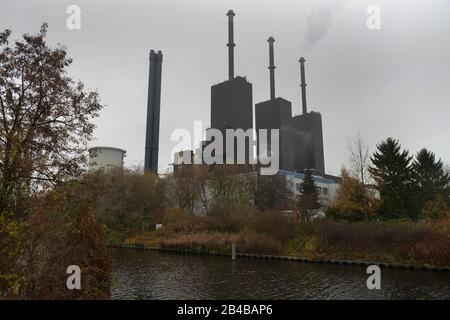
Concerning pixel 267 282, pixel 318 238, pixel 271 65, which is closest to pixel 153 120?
pixel 271 65

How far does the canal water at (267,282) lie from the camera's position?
1681cm

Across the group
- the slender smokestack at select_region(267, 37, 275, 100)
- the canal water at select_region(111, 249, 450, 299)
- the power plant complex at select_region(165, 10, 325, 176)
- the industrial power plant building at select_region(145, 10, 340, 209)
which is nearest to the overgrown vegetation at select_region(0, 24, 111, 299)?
the canal water at select_region(111, 249, 450, 299)

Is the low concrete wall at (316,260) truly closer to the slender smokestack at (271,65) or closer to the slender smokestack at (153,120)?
the slender smokestack at (153,120)

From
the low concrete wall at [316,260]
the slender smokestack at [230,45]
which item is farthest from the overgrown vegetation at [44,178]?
the slender smokestack at [230,45]

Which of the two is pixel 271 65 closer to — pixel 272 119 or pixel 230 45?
pixel 230 45

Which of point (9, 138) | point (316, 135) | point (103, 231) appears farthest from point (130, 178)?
point (316, 135)

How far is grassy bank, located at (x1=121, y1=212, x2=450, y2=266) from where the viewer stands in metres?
24.5

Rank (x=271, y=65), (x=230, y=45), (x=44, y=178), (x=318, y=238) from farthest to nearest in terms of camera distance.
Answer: (x=271, y=65) → (x=230, y=45) → (x=318, y=238) → (x=44, y=178)

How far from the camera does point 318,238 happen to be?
98.5ft

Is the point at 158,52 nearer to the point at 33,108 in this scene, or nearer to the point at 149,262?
the point at 149,262

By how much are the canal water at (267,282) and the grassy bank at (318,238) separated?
7.56 ft

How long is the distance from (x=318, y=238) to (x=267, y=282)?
11.3 m

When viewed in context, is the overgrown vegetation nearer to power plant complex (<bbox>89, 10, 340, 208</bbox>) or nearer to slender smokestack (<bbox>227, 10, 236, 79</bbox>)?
power plant complex (<bbox>89, 10, 340, 208</bbox>)
